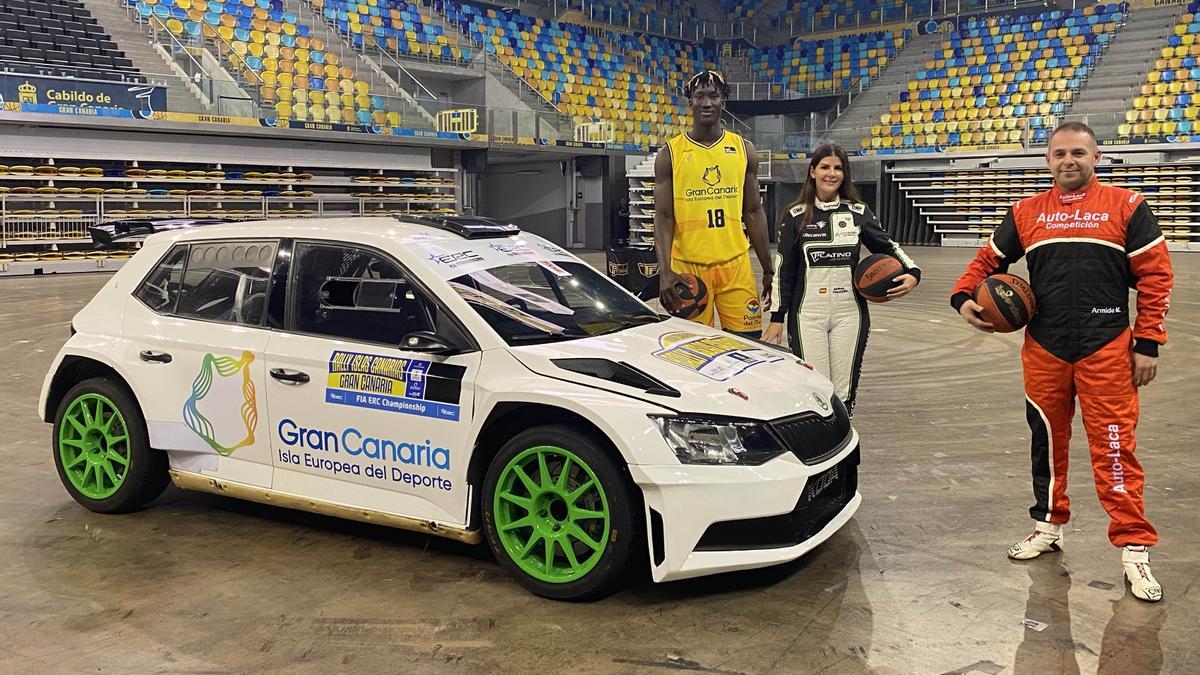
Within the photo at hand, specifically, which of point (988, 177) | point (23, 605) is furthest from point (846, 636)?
point (988, 177)

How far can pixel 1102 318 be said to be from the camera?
3.51 metres

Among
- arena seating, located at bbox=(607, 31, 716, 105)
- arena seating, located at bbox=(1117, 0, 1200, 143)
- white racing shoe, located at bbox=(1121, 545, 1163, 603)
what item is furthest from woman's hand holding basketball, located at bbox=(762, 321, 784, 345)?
arena seating, located at bbox=(607, 31, 716, 105)

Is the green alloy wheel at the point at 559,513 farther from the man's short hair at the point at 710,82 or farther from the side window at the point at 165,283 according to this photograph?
the man's short hair at the point at 710,82

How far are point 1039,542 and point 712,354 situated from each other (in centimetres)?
140

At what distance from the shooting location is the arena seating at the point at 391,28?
26766 millimetres

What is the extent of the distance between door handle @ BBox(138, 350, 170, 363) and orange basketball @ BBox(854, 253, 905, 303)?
3.03 meters

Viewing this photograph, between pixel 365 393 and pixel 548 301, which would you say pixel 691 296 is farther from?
pixel 365 393

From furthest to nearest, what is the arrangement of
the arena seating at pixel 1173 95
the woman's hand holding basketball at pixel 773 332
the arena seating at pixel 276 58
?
1. the arena seating at pixel 1173 95
2. the arena seating at pixel 276 58
3. the woman's hand holding basketball at pixel 773 332

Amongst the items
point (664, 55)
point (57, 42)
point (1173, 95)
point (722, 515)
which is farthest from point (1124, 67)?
point (722, 515)

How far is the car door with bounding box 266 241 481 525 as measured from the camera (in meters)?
3.60

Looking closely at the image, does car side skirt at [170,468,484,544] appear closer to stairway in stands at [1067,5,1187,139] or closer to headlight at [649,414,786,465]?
headlight at [649,414,786,465]


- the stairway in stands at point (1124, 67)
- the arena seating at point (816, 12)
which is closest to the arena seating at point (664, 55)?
the arena seating at point (816, 12)

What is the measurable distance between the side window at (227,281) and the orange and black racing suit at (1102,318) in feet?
9.67

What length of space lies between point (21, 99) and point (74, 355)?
52.5 ft
